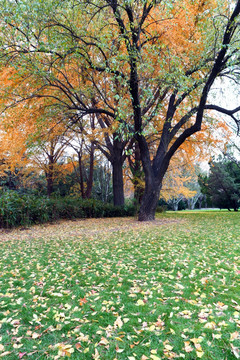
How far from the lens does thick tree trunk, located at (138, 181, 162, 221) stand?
9906mm

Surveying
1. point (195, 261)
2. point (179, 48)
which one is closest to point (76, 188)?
point (179, 48)

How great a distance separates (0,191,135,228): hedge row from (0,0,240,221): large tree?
3.37 m

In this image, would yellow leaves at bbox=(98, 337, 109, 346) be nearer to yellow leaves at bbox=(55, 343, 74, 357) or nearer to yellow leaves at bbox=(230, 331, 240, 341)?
yellow leaves at bbox=(55, 343, 74, 357)

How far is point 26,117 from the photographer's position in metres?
9.64

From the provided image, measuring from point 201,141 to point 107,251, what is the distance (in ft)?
29.5

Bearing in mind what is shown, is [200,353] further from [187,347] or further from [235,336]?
[235,336]

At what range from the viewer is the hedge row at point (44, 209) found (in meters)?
8.80

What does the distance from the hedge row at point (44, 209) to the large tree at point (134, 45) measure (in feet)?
11.1

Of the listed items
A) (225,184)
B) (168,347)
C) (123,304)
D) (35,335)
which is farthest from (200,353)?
(225,184)

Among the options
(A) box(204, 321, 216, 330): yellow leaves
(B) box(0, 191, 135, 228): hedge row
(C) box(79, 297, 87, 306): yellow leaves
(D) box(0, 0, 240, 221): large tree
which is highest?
(D) box(0, 0, 240, 221): large tree

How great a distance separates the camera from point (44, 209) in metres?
10.2

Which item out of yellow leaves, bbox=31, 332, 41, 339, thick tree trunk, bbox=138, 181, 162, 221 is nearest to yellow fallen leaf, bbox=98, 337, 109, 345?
yellow leaves, bbox=31, 332, 41, 339

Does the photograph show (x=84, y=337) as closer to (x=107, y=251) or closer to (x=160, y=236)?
(x=107, y=251)

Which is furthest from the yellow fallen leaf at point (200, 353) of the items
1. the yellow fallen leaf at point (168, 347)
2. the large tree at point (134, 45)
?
the large tree at point (134, 45)
